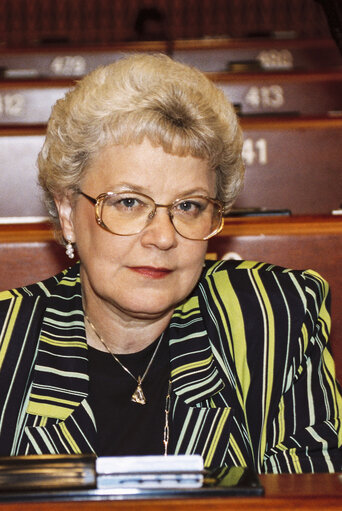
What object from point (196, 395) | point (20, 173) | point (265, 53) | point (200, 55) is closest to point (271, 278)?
point (196, 395)

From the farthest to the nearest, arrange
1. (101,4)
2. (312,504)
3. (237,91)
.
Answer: (101,4), (237,91), (312,504)

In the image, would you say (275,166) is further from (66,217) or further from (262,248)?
(66,217)

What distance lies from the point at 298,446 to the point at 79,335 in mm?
379

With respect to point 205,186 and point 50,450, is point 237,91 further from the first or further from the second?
point 50,450

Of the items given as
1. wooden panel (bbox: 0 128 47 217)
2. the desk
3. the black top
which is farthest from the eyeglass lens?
wooden panel (bbox: 0 128 47 217)

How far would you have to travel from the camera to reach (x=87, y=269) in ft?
3.95

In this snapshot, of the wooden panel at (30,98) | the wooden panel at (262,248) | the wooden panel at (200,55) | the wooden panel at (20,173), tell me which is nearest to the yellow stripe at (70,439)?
the wooden panel at (262,248)

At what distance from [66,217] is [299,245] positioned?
41 centimetres

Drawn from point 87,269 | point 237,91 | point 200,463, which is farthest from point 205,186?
point 237,91

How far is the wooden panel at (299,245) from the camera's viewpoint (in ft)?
4.45

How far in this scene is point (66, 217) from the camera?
1273 millimetres

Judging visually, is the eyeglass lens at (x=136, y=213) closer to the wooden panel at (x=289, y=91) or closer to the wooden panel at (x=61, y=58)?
the wooden panel at (x=289, y=91)

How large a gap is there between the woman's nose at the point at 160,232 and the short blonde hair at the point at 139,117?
0.32 ft

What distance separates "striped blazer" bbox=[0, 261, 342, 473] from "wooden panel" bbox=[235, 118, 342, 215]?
0.60 m
